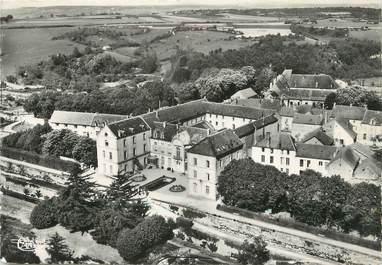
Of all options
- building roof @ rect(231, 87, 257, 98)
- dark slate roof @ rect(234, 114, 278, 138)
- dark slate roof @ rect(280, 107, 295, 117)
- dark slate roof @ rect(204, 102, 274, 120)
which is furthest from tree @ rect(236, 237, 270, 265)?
building roof @ rect(231, 87, 257, 98)

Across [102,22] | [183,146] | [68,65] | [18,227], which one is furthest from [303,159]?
[68,65]

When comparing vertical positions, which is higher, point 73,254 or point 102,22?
point 102,22

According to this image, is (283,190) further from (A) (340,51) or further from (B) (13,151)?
(A) (340,51)

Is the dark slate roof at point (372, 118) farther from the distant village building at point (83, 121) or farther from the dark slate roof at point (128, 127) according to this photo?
the distant village building at point (83, 121)

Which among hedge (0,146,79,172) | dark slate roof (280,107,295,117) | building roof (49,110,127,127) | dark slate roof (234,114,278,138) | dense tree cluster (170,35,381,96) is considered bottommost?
hedge (0,146,79,172)

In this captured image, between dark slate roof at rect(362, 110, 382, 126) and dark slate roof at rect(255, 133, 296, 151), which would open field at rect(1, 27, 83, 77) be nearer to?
dark slate roof at rect(255, 133, 296, 151)

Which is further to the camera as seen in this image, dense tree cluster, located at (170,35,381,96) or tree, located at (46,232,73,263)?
dense tree cluster, located at (170,35,381,96)
